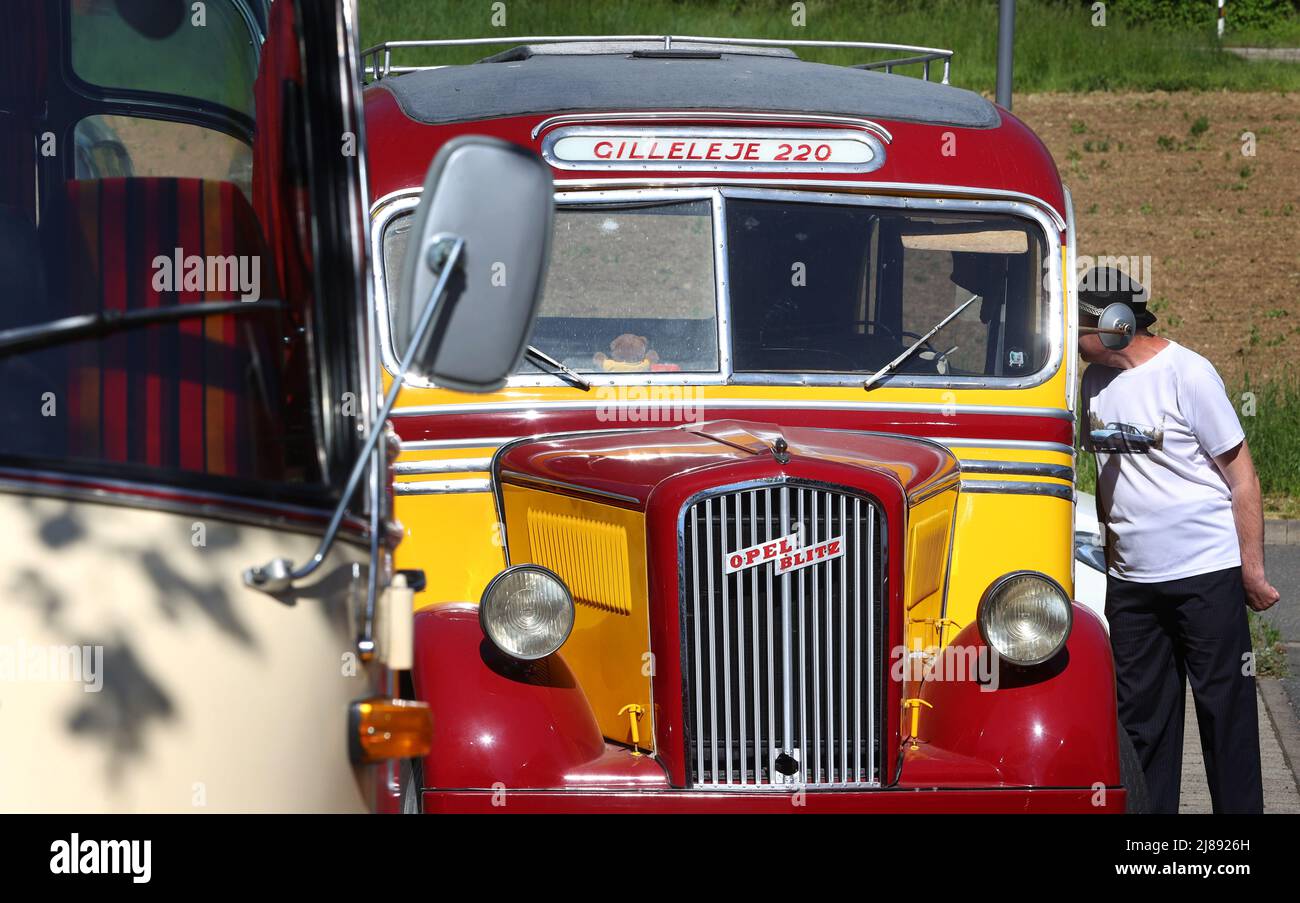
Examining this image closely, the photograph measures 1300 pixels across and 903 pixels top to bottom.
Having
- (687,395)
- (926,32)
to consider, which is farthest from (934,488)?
(926,32)

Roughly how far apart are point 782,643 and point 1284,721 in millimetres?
4129

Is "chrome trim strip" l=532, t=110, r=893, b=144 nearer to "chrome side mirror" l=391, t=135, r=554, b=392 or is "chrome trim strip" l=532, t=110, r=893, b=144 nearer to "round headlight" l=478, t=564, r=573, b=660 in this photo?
"round headlight" l=478, t=564, r=573, b=660

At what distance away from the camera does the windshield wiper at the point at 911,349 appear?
15.4 feet

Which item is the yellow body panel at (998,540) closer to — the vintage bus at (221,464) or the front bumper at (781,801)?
the front bumper at (781,801)

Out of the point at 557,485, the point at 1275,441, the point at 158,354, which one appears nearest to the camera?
the point at 158,354

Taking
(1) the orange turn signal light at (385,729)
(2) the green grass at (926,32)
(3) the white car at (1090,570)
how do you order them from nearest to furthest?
(1) the orange turn signal light at (385,729), (3) the white car at (1090,570), (2) the green grass at (926,32)

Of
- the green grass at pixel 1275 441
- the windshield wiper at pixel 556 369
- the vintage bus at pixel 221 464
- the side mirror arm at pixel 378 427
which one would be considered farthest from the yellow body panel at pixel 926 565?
the green grass at pixel 1275 441

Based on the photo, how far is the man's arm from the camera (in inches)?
198

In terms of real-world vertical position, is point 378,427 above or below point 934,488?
above

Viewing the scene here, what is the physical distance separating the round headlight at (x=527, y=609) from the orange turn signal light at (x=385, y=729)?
1545 mm

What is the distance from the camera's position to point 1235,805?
16.4ft

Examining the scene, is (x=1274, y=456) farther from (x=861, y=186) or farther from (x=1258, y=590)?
(x=861, y=186)

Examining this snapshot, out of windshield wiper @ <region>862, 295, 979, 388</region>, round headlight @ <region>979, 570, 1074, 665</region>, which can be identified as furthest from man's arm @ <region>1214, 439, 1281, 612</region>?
round headlight @ <region>979, 570, 1074, 665</region>

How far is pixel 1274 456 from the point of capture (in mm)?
12203
